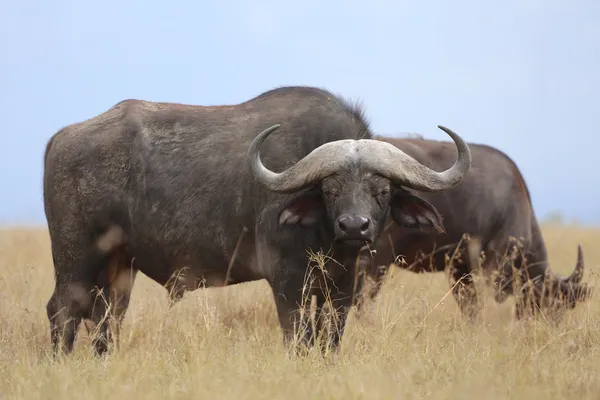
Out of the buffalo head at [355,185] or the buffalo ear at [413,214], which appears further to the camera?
the buffalo ear at [413,214]

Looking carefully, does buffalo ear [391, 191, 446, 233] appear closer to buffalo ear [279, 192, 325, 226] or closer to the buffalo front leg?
buffalo ear [279, 192, 325, 226]

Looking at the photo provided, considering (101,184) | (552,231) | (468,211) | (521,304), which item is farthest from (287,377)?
(552,231)

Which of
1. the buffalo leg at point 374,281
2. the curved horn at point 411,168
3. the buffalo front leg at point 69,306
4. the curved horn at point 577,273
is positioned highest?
the curved horn at point 411,168

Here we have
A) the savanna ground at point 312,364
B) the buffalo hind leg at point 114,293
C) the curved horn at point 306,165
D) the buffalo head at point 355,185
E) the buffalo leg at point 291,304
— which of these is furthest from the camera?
the buffalo hind leg at point 114,293

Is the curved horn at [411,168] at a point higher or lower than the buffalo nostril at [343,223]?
higher

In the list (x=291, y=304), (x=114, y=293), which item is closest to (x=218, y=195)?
(x=291, y=304)

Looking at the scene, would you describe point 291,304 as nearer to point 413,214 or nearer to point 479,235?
point 413,214

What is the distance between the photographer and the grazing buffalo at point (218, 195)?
5660mm

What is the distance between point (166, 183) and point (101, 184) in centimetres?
50

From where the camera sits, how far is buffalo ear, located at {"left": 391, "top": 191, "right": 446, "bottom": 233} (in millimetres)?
5852

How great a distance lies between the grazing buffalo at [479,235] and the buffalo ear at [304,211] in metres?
2.55

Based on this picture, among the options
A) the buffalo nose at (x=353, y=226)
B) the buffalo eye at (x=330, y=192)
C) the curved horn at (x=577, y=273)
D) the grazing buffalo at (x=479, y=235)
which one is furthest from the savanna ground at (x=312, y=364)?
the curved horn at (x=577, y=273)

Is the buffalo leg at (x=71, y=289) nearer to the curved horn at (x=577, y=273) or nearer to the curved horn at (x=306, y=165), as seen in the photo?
the curved horn at (x=306, y=165)

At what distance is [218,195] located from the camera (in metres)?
6.34
